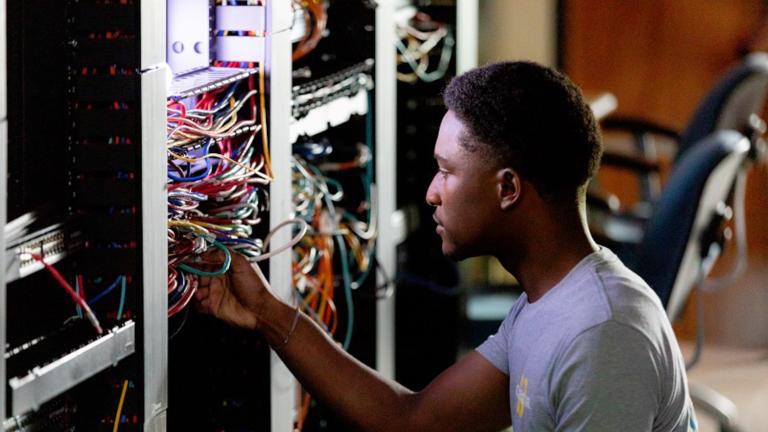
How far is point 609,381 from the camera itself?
5.13ft

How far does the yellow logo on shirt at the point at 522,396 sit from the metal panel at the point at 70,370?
52 centimetres

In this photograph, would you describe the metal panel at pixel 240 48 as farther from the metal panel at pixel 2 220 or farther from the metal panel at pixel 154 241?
the metal panel at pixel 2 220

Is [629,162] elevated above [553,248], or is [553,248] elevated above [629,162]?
[553,248]

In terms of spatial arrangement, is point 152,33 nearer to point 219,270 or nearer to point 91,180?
point 91,180

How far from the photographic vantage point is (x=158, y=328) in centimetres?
158

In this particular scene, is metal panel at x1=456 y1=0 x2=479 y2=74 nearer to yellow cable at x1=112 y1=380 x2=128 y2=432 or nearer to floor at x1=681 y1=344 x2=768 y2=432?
floor at x1=681 y1=344 x2=768 y2=432

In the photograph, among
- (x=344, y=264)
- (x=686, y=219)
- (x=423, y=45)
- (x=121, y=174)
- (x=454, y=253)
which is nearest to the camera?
(x=121, y=174)

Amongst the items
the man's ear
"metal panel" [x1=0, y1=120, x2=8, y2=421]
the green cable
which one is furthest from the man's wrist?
"metal panel" [x1=0, y1=120, x2=8, y2=421]

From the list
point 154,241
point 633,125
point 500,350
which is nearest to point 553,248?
point 500,350

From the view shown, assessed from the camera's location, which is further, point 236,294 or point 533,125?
point 236,294

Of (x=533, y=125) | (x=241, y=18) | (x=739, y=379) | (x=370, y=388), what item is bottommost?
(x=739, y=379)

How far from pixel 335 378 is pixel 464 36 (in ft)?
4.84

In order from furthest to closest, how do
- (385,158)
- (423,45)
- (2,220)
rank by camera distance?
(423,45)
(385,158)
(2,220)

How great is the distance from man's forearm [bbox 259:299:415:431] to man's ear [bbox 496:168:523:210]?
391 millimetres
